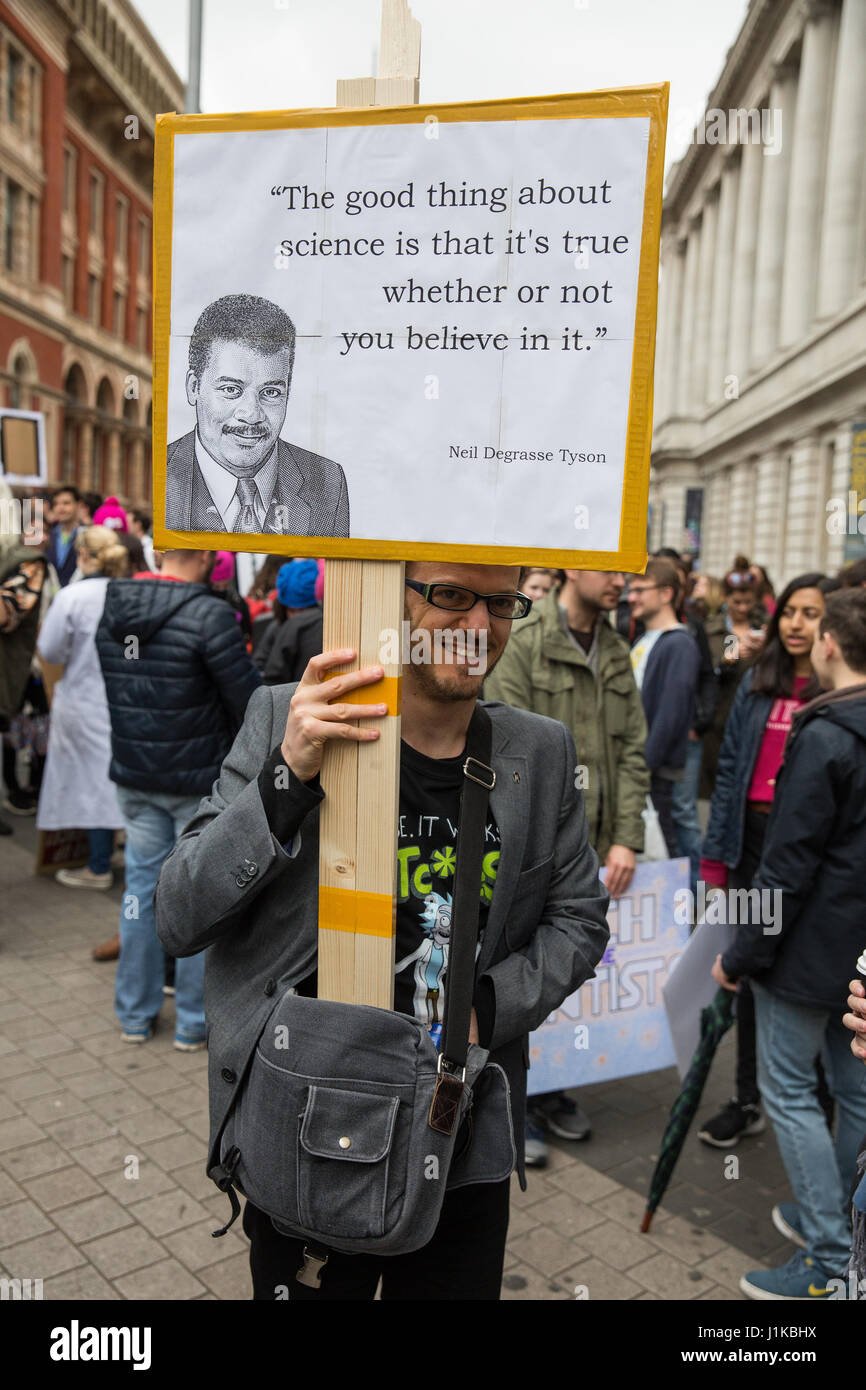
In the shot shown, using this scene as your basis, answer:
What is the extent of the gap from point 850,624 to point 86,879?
16.1ft

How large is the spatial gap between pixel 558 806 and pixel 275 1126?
0.77m

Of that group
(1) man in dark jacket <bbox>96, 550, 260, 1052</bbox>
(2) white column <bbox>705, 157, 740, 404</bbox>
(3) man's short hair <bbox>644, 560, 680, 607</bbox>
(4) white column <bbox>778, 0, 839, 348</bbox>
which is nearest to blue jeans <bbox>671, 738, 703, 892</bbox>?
(3) man's short hair <bbox>644, 560, 680, 607</bbox>

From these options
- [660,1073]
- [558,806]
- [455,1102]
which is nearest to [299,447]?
[558,806]

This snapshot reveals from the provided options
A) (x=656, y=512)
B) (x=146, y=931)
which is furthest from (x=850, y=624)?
(x=656, y=512)

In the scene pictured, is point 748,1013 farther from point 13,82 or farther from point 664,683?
point 13,82

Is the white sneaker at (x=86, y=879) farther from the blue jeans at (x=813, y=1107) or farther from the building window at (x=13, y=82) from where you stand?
the building window at (x=13, y=82)

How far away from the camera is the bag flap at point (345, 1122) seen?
1.66 m

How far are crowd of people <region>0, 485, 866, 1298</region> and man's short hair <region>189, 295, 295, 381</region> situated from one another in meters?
0.46

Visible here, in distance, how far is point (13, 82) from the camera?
35.5 m

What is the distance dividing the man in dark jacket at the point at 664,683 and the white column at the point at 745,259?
3316 cm

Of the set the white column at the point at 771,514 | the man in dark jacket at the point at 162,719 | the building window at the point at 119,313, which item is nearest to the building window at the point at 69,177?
the building window at the point at 119,313

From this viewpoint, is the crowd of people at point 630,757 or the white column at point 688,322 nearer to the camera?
the crowd of people at point 630,757

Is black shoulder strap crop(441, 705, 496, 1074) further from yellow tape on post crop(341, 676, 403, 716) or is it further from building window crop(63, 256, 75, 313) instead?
building window crop(63, 256, 75, 313)
